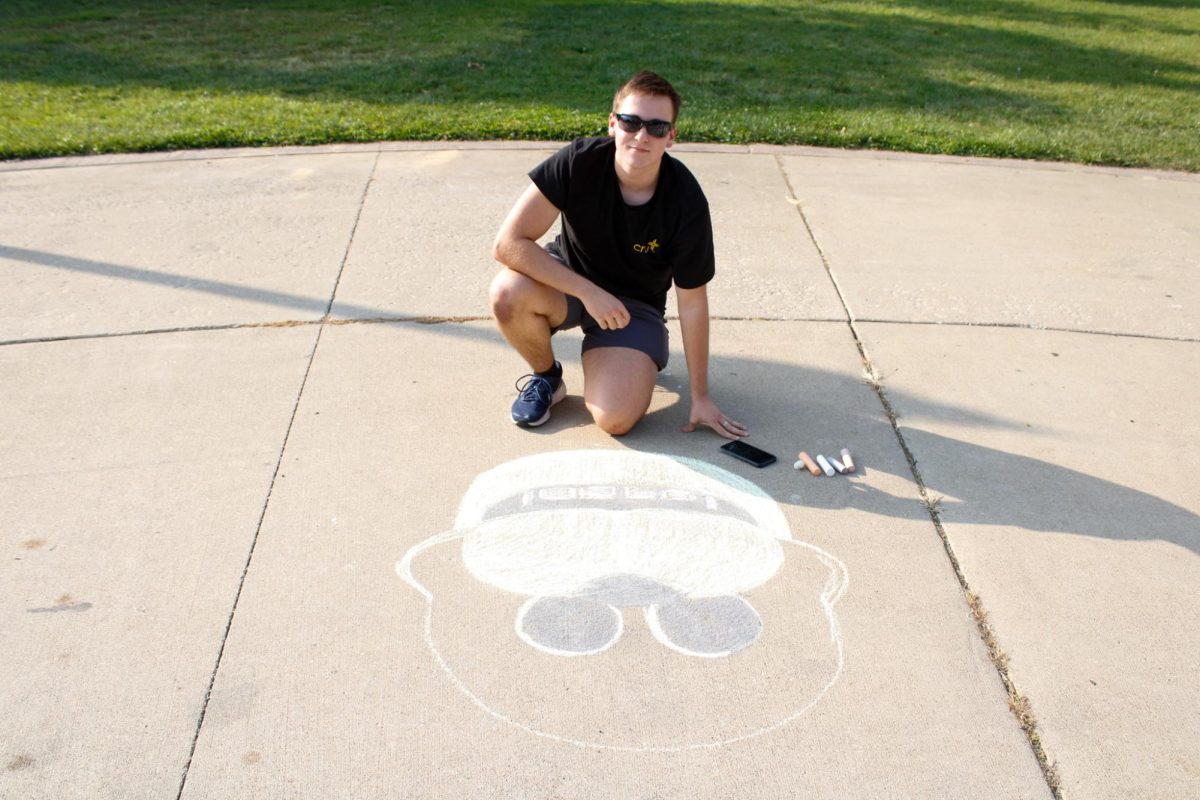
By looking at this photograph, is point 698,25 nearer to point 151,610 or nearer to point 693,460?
point 693,460

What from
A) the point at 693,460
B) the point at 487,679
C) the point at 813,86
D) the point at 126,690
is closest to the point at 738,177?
the point at 813,86

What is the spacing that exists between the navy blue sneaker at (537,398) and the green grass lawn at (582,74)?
3.10 meters

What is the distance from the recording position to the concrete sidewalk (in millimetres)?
2162

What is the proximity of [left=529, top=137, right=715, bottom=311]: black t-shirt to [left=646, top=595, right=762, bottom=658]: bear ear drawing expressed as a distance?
109 centimetres

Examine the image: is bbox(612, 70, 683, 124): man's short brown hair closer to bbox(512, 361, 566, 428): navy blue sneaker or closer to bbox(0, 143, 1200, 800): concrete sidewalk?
bbox(512, 361, 566, 428): navy blue sneaker

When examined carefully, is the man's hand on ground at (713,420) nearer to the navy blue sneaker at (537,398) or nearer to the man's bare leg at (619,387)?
the man's bare leg at (619,387)

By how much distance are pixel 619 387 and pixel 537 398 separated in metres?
0.29

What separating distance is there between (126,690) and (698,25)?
8576 mm

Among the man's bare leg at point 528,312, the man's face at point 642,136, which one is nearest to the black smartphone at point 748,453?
the man's bare leg at point 528,312

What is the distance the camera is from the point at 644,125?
9.53 feet

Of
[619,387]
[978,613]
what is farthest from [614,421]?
[978,613]

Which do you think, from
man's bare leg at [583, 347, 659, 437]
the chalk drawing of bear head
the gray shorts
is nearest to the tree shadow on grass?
the gray shorts

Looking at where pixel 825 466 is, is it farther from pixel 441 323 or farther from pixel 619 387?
pixel 441 323

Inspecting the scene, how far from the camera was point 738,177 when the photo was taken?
560 cm
